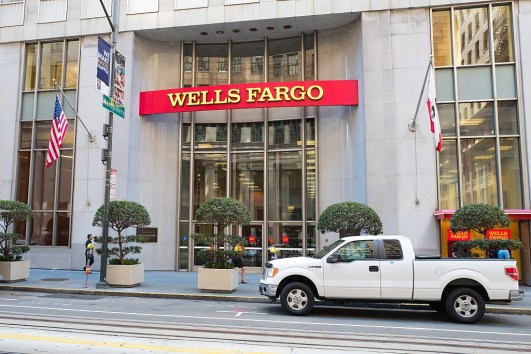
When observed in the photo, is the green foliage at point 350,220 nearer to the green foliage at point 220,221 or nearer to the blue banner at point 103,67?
the green foliage at point 220,221

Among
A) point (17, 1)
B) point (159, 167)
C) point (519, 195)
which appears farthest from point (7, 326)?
point (17, 1)

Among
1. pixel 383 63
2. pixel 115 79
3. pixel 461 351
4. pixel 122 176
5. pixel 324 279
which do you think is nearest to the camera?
pixel 461 351

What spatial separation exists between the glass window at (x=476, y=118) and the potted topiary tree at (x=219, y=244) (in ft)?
31.9

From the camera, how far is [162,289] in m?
14.2

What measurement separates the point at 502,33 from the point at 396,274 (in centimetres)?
1282

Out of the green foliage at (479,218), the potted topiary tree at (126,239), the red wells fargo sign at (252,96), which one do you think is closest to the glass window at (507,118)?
the green foliage at (479,218)

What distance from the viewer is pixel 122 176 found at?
63.7ft

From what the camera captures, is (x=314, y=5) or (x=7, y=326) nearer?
(x=7, y=326)

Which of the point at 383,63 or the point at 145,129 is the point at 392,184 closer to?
the point at 383,63

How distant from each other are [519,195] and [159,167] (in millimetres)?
15181

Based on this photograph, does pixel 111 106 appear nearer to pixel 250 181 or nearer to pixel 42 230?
pixel 250 181

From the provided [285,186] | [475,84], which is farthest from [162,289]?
[475,84]

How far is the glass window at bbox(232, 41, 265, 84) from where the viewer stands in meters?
21.1

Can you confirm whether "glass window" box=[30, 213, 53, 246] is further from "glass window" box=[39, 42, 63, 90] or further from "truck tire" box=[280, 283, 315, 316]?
"truck tire" box=[280, 283, 315, 316]
